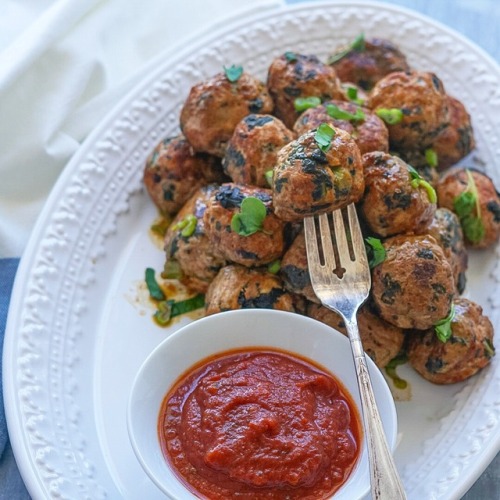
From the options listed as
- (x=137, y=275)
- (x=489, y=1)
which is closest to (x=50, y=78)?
(x=137, y=275)

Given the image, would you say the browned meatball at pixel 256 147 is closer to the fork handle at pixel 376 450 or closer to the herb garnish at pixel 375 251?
the herb garnish at pixel 375 251

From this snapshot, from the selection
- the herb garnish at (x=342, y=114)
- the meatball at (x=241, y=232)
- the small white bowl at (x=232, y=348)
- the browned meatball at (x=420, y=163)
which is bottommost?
the small white bowl at (x=232, y=348)

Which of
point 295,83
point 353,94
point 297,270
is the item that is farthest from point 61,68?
point 297,270

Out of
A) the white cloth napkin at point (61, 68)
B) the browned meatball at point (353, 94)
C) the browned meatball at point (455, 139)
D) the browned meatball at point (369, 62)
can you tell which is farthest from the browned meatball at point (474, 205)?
the white cloth napkin at point (61, 68)

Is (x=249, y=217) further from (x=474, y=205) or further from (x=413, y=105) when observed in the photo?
(x=474, y=205)

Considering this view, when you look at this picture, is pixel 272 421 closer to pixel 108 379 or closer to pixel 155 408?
pixel 155 408

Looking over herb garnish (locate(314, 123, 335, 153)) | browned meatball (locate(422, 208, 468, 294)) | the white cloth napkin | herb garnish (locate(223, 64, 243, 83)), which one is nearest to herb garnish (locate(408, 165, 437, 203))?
browned meatball (locate(422, 208, 468, 294))
